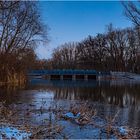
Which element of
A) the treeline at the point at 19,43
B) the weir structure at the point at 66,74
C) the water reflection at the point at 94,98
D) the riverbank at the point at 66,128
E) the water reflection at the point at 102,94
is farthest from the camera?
the weir structure at the point at 66,74

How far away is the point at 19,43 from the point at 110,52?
194ft

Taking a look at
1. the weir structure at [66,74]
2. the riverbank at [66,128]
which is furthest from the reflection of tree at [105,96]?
the weir structure at [66,74]

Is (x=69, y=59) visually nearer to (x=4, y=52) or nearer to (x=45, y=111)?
(x=4, y=52)

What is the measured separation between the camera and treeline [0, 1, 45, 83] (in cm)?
4422

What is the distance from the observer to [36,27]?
1925 inches

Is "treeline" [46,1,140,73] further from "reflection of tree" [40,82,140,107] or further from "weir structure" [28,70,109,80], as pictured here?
"reflection of tree" [40,82,140,107]

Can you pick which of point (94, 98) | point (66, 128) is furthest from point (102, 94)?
point (66, 128)

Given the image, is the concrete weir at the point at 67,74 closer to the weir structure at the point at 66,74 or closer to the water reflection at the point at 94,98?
the weir structure at the point at 66,74

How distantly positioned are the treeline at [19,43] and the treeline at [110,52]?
5012 cm

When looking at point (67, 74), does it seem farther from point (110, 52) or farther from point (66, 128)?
point (66, 128)

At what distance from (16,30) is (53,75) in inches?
1868

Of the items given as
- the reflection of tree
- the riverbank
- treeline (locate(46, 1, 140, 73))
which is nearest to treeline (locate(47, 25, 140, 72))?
treeline (locate(46, 1, 140, 73))

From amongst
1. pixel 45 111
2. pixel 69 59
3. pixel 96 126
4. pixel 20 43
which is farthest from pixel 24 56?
pixel 69 59

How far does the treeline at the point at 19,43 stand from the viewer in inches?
1741
